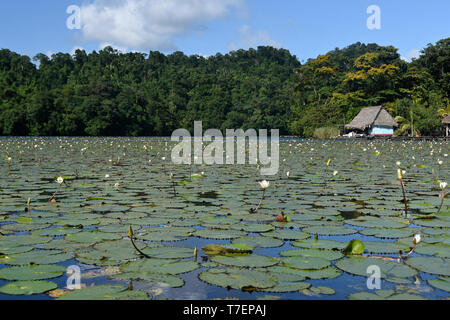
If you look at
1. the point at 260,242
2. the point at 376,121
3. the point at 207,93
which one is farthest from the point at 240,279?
the point at 207,93

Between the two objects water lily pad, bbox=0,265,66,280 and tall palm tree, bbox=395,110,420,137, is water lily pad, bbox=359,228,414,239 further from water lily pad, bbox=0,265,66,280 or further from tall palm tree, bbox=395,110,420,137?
tall palm tree, bbox=395,110,420,137

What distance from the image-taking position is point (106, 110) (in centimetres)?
4747

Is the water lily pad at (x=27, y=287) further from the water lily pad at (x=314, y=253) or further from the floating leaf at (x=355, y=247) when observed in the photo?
the floating leaf at (x=355, y=247)

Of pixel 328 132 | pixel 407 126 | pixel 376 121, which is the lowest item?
pixel 328 132

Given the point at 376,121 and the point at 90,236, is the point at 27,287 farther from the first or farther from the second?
the point at 376,121

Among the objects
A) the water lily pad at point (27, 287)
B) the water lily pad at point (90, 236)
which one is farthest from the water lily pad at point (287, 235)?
the water lily pad at point (27, 287)

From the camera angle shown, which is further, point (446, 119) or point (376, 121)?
point (376, 121)

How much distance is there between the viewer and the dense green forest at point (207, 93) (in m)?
43.7

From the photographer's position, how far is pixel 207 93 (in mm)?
70438

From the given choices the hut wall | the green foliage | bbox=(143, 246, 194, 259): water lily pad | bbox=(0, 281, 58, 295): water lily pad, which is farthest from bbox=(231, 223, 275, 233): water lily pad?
the green foliage

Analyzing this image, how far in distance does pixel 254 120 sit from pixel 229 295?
61957 mm

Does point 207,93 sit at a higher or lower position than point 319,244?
higher

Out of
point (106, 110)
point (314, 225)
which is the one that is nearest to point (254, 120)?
point (106, 110)

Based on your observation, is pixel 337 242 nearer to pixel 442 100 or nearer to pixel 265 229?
pixel 265 229
